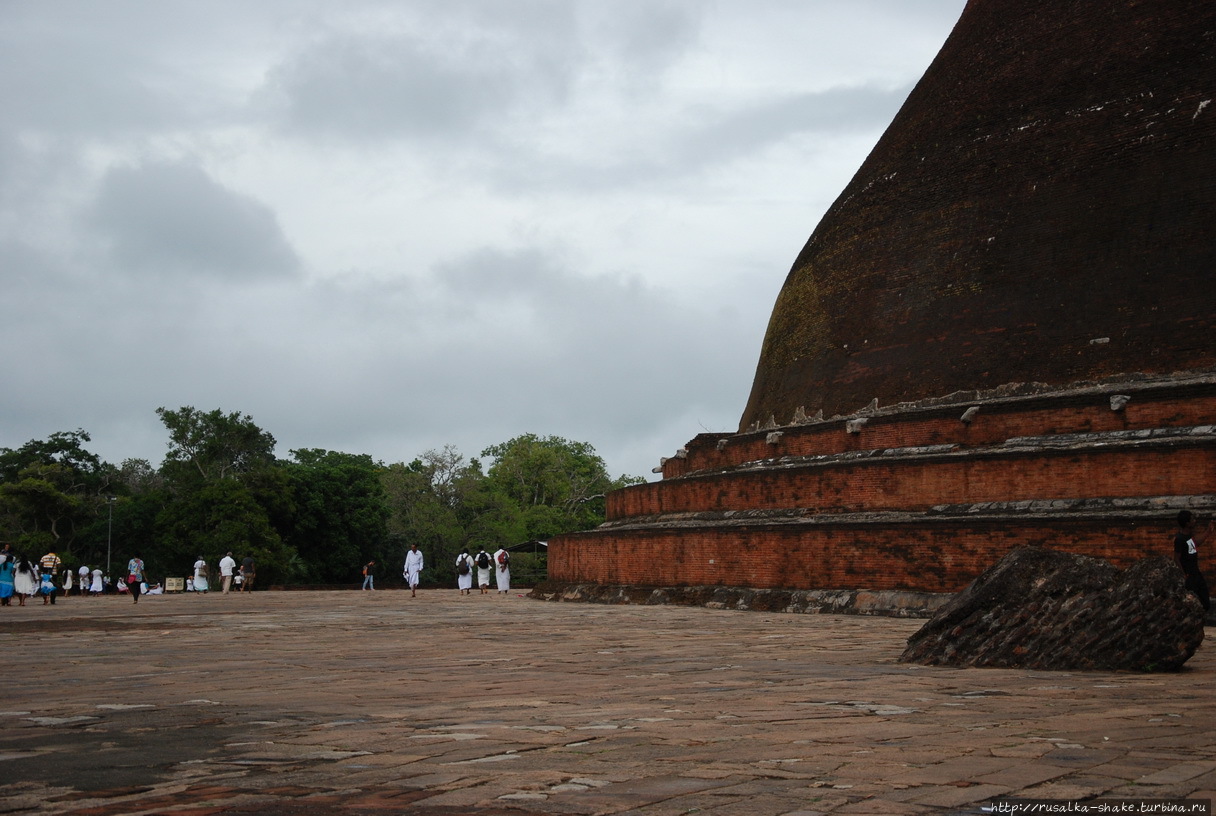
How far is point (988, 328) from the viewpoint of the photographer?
13.9m

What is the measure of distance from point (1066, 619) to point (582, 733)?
3.44 m

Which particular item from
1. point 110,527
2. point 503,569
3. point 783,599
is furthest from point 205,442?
Result: point 783,599

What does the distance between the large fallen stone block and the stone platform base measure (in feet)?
11.5

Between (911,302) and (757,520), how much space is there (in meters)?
3.39

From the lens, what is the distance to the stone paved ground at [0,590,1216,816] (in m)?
2.90

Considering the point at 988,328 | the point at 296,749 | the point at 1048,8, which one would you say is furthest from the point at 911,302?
the point at 296,749

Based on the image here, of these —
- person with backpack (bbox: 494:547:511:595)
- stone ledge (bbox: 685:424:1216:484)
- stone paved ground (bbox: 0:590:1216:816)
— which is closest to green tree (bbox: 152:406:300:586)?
person with backpack (bbox: 494:547:511:595)

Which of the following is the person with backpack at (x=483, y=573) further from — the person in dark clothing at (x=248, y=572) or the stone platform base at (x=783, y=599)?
the stone platform base at (x=783, y=599)

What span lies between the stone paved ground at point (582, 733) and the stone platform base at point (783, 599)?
174 inches

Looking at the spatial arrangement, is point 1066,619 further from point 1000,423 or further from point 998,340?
point 998,340

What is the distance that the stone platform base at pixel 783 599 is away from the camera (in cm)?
1188

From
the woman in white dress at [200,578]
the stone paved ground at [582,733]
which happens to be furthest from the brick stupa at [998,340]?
the woman in white dress at [200,578]

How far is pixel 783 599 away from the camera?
13.3 metres

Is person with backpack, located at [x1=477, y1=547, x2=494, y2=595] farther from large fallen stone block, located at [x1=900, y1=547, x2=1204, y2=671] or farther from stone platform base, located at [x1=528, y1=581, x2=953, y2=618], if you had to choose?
large fallen stone block, located at [x1=900, y1=547, x2=1204, y2=671]
